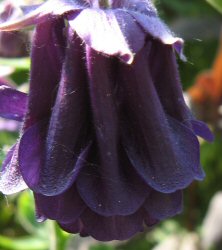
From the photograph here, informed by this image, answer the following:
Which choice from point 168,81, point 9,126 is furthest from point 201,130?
point 9,126

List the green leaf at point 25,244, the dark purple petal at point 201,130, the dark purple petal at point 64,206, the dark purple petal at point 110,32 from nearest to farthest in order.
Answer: the dark purple petal at point 110,32 → the dark purple petal at point 64,206 → the dark purple petal at point 201,130 → the green leaf at point 25,244

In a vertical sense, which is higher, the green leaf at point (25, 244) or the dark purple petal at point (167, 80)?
the dark purple petal at point (167, 80)

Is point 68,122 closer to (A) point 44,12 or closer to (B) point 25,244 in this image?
(A) point 44,12

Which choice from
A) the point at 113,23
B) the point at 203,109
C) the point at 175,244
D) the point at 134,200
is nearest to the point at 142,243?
the point at 175,244

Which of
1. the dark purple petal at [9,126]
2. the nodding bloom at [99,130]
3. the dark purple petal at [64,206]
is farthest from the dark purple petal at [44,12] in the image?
the dark purple petal at [9,126]

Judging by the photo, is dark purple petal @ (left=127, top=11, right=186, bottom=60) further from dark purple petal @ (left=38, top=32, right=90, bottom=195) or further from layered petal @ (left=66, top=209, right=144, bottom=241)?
layered petal @ (left=66, top=209, right=144, bottom=241)

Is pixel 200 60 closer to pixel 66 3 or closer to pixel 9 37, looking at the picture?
pixel 9 37

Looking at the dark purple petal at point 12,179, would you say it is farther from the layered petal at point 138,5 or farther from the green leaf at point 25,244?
the green leaf at point 25,244
